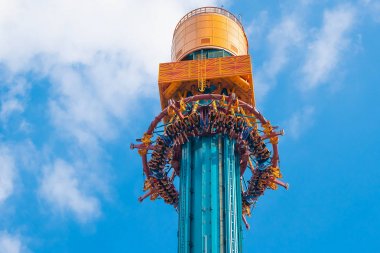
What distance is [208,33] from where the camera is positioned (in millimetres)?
70062

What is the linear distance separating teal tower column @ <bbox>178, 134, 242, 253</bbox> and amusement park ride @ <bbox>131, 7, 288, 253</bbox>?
0.08m

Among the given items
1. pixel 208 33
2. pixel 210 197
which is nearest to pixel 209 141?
pixel 210 197

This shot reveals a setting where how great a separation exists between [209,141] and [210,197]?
589cm

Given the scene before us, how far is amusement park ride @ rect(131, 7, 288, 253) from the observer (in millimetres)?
54906

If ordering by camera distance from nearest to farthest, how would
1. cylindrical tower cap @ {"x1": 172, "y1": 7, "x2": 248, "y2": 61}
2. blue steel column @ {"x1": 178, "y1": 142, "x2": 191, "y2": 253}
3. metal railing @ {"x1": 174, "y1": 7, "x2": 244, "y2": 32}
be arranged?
blue steel column @ {"x1": 178, "y1": 142, "x2": 191, "y2": 253}
cylindrical tower cap @ {"x1": 172, "y1": 7, "x2": 248, "y2": 61}
metal railing @ {"x1": 174, "y1": 7, "x2": 244, "y2": 32}

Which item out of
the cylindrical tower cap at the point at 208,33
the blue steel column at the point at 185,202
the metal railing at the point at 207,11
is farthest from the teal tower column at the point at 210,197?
the metal railing at the point at 207,11

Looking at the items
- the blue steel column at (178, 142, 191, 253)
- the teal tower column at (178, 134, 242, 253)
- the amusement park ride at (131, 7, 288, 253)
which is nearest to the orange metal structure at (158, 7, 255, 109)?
the amusement park ride at (131, 7, 288, 253)

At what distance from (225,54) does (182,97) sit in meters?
7.31

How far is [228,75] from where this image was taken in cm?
6438

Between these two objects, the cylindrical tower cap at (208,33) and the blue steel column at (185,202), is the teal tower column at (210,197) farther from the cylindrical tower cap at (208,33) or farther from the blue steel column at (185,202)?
the cylindrical tower cap at (208,33)

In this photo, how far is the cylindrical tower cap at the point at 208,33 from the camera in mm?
69438

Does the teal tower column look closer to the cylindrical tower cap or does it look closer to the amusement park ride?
the amusement park ride

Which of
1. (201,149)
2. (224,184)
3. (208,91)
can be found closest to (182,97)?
(208,91)

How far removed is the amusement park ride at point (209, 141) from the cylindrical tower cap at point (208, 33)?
114 millimetres
